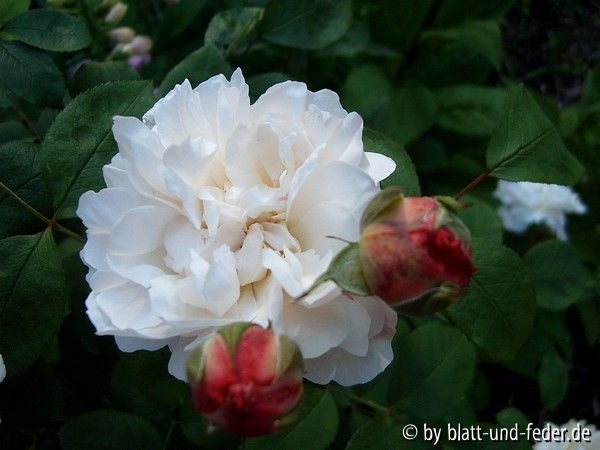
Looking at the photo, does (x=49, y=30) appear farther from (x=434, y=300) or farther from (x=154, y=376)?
(x=434, y=300)

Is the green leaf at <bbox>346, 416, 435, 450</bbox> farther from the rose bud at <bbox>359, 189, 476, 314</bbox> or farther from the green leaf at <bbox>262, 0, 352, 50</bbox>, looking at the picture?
the green leaf at <bbox>262, 0, 352, 50</bbox>

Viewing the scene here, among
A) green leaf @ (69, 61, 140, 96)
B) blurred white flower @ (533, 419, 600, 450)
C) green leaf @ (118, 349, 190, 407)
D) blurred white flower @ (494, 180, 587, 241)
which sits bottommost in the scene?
blurred white flower @ (494, 180, 587, 241)

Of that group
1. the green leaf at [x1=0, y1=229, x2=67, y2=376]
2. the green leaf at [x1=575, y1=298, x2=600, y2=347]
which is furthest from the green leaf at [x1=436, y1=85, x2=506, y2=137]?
the green leaf at [x1=0, y1=229, x2=67, y2=376]

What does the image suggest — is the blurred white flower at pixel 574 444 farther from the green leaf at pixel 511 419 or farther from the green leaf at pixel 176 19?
the green leaf at pixel 176 19

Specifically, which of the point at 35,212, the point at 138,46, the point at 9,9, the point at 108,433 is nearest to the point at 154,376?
the point at 108,433

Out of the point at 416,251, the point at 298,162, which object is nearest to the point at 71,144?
the point at 298,162

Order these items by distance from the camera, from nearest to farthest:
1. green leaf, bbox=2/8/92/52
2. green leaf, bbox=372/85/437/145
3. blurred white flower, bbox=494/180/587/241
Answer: green leaf, bbox=2/8/92/52 → green leaf, bbox=372/85/437/145 → blurred white flower, bbox=494/180/587/241
